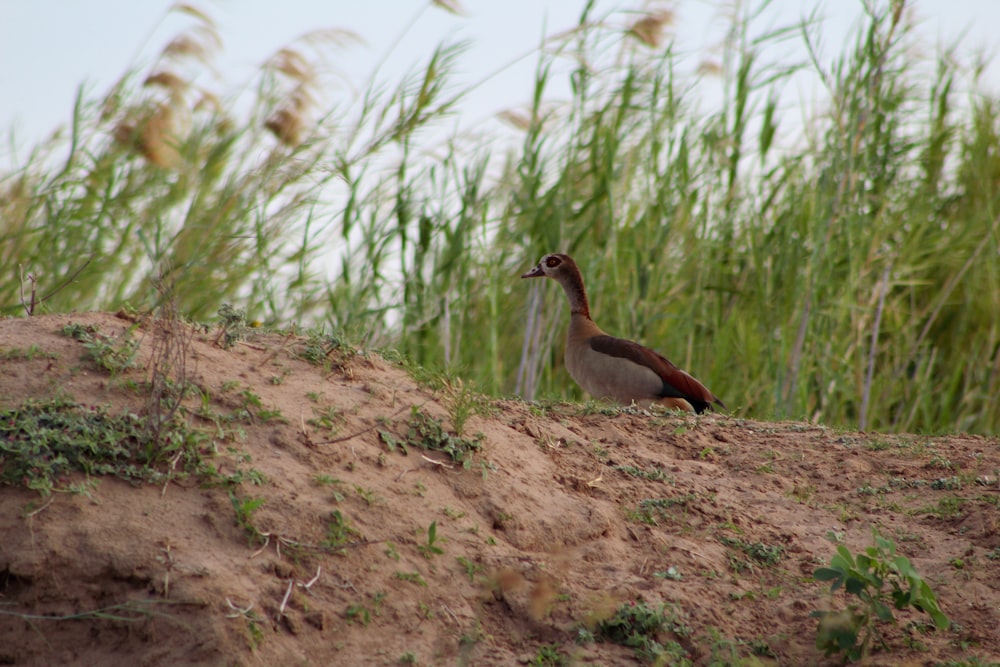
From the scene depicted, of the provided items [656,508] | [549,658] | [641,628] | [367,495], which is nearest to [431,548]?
[367,495]

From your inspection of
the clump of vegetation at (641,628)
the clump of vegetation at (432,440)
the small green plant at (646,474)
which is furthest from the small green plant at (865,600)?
the clump of vegetation at (432,440)

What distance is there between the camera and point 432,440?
3.49m

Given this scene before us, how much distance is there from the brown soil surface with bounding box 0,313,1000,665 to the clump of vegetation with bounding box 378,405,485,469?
0.04 meters

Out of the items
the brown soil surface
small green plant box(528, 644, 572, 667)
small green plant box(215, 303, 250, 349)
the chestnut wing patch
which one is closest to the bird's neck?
the chestnut wing patch

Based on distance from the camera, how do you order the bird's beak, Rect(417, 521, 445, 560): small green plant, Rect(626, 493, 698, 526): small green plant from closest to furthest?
Rect(417, 521, 445, 560): small green plant, Rect(626, 493, 698, 526): small green plant, the bird's beak

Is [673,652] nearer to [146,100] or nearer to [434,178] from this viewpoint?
[434,178]

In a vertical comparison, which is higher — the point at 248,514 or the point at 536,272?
the point at 536,272

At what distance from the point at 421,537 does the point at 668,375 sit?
276 centimetres

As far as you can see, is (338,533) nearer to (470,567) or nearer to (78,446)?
(470,567)

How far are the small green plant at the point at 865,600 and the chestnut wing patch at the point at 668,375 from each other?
2592mm

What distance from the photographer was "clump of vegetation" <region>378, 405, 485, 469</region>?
3.42m

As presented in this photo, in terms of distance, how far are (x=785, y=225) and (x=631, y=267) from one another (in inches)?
40.2

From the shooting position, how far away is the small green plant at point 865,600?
9.23ft

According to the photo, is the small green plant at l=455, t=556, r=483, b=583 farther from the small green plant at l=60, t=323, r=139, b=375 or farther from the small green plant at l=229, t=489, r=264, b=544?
the small green plant at l=60, t=323, r=139, b=375
